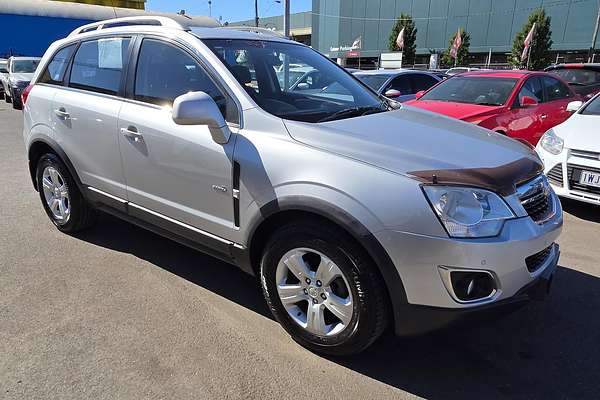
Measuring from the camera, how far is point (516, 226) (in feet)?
7.55

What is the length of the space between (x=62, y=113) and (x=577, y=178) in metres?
4.96

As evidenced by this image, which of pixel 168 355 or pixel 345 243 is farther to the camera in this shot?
pixel 168 355

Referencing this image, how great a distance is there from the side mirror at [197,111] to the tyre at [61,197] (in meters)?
1.98

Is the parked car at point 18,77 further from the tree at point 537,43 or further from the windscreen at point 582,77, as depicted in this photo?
the tree at point 537,43

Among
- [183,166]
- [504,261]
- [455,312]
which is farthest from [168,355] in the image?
[504,261]

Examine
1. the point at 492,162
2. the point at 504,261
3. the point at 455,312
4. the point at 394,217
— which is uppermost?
the point at 492,162

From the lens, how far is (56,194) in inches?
170

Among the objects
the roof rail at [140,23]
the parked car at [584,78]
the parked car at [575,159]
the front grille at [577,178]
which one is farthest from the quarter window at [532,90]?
the roof rail at [140,23]

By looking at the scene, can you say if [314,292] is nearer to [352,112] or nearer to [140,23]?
[352,112]

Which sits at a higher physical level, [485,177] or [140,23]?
Result: [140,23]

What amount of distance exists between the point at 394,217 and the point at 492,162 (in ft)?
2.36

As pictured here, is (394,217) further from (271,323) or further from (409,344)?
(271,323)

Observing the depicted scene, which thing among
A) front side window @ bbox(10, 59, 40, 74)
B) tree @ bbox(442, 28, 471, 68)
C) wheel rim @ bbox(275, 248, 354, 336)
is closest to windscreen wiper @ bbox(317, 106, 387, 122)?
wheel rim @ bbox(275, 248, 354, 336)

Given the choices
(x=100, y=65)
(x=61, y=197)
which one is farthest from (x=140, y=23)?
(x=61, y=197)
